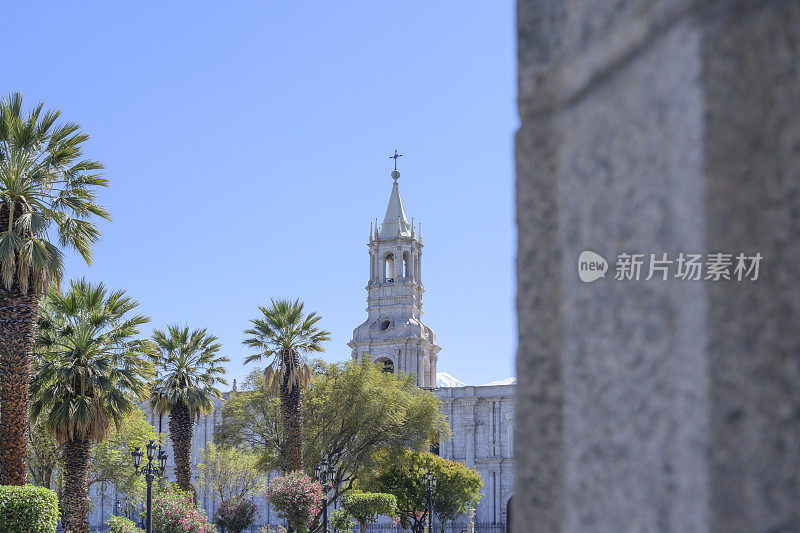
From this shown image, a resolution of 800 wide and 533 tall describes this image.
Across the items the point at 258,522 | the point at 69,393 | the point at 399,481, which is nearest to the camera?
the point at 69,393

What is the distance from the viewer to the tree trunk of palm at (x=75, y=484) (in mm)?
21203

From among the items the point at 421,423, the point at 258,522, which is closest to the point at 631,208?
the point at 421,423

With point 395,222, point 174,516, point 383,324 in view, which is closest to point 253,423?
point 174,516

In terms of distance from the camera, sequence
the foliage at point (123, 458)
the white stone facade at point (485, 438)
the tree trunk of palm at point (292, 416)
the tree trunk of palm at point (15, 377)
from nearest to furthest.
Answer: the tree trunk of palm at point (15, 377) → the tree trunk of palm at point (292, 416) → the foliage at point (123, 458) → the white stone facade at point (485, 438)

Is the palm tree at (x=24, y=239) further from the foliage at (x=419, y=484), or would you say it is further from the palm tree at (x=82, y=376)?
the foliage at (x=419, y=484)

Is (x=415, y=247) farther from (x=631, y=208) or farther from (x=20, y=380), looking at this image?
(x=631, y=208)

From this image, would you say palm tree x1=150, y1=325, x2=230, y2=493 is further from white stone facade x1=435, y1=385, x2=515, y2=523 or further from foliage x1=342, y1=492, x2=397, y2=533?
white stone facade x1=435, y1=385, x2=515, y2=523

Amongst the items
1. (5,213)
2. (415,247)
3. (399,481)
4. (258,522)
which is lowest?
(258,522)

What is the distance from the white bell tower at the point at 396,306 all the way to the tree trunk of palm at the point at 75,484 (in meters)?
37.4

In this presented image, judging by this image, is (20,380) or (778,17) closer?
(778,17)

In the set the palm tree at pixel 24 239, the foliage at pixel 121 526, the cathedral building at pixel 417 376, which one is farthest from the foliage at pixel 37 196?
the cathedral building at pixel 417 376

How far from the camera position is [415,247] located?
208ft

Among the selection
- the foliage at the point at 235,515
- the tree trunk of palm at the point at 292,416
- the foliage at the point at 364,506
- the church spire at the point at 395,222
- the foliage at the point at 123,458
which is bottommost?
the foliage at the point at 235,515

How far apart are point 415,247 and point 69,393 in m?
43.5
